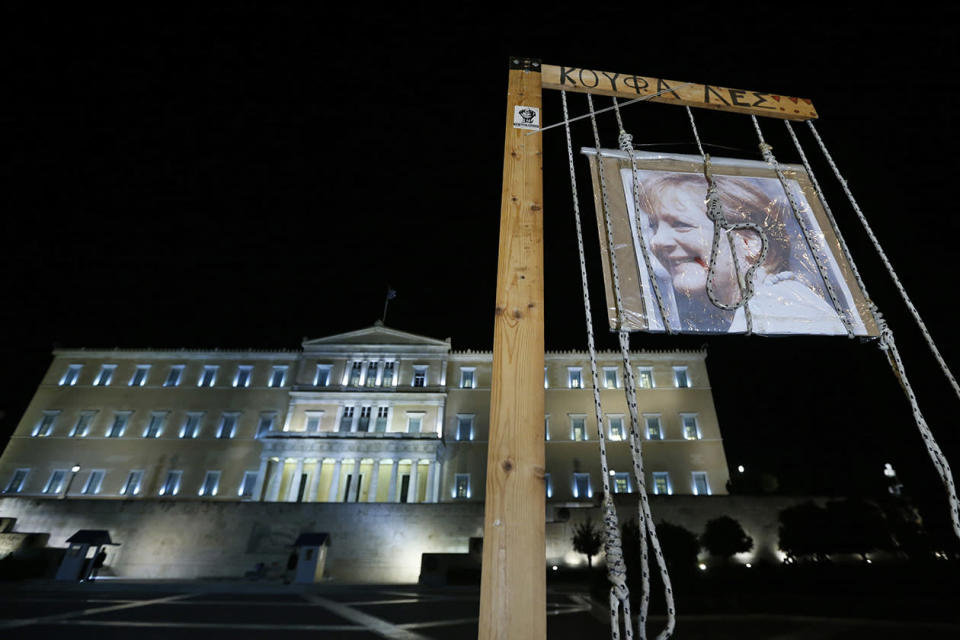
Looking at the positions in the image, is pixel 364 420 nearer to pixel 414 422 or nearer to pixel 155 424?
pixel 414 422

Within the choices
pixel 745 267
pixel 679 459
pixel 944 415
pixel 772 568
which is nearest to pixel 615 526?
pixel 745 267

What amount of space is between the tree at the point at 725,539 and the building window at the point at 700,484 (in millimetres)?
7534

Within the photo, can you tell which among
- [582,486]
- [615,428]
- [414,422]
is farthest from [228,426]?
[615,428]

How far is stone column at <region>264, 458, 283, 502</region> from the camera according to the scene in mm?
29891

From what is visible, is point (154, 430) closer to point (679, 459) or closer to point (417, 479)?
point (417, 479)

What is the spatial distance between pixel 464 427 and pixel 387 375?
24.9 feet

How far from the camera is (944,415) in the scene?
12484 mm

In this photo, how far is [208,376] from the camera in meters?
36.6

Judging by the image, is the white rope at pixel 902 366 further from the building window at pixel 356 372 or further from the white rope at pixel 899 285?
the building window at pixel 356 372

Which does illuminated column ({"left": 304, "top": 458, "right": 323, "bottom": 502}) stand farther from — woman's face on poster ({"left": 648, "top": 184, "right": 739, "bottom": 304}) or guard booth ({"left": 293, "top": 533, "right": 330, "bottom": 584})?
woman's face on poster ({"left": 648, "top": 184, "right": 739, "bottom": 304})

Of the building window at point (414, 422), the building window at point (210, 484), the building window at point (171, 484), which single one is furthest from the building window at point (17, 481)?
Answer: the building window at point (414, 422)

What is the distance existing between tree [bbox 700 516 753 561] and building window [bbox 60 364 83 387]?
46.9 metres

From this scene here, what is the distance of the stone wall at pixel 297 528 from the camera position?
77.5 ft

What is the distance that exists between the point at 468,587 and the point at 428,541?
16.7 ft
